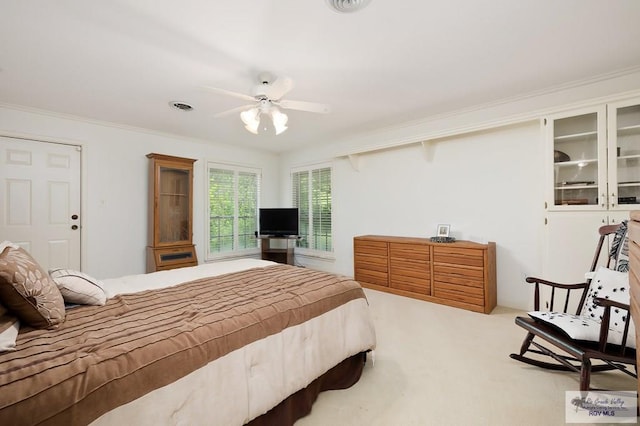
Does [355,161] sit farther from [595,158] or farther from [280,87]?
[595,158]

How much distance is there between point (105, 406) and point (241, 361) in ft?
1.70

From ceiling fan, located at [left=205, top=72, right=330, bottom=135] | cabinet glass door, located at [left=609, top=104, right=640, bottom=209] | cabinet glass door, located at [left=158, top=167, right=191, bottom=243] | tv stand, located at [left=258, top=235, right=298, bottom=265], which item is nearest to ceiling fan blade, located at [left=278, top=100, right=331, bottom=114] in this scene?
ceiling fan, located at [left=205, top=72, right=330, bottom=135]

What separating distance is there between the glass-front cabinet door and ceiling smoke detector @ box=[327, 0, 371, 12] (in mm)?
2421

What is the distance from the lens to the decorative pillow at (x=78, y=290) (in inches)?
61.6

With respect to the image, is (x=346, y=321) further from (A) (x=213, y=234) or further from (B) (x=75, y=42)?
(A) (x=213, y=234)

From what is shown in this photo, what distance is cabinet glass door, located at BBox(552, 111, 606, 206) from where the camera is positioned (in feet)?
8.87

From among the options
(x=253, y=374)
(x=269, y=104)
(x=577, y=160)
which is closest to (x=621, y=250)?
(x=577, y=160)

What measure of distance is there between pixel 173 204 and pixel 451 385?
426 cm

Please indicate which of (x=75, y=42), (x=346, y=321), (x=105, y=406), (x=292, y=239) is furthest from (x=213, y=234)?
(x=105, y=406)

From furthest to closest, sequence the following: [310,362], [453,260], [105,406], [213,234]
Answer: [213,234] < [453,260] < [310,362] < [105,406]

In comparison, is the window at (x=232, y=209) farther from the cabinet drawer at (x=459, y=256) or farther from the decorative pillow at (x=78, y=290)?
the cabinet drawer at (x=459, y=256)

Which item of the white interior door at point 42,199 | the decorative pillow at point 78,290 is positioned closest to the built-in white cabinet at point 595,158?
the decorative pillow at point 78,290

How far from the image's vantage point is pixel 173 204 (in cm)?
443

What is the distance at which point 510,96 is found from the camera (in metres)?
3.19
